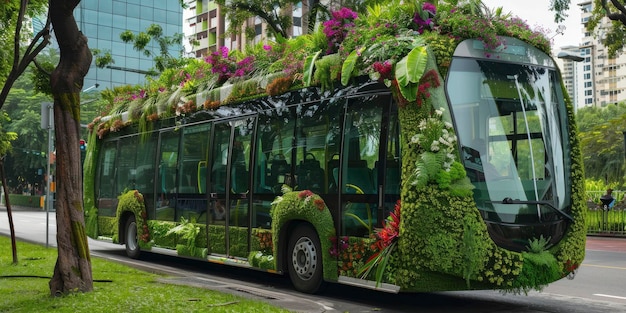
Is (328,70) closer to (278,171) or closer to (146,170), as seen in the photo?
(278,171)

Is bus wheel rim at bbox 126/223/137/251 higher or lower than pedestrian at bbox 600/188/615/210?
lower

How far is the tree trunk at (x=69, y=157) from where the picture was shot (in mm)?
8844

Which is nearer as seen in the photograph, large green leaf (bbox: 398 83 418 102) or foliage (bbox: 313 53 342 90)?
large green leaf (bbox: 398 83 418 102)

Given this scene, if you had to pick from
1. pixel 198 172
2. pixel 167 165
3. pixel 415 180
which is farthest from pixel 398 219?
pixel 167 165

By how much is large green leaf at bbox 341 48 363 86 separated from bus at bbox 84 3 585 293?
0.06 ft

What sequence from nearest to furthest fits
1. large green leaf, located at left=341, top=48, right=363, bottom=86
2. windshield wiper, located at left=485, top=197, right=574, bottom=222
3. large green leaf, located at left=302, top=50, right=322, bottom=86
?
windshield wiper, located at left=485, top=197, right=574, bottom=222
large green leaf, located at left=341, top=48, right=363, bottom=86
large green leaf, located at left=302, top=50, right=322, bottom=86

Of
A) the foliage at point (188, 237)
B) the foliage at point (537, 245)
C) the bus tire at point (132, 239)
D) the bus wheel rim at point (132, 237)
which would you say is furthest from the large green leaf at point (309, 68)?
the bus wheel rim at point (132, 237)

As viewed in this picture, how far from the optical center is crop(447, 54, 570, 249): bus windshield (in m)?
8.69

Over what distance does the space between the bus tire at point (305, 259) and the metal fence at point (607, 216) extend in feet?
59.5

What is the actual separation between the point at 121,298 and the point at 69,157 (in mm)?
1787

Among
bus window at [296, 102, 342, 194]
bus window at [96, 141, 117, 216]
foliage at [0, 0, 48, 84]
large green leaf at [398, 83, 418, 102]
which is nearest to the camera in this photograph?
large green leaf at [398, 83, 418, 102]

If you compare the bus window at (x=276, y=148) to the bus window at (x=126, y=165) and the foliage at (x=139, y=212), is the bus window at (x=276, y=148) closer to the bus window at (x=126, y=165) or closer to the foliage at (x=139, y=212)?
the foliage at (x=139, y=212)

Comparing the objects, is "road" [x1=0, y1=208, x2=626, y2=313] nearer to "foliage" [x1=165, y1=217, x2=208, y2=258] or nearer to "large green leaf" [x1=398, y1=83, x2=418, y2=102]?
"foliage" [x1=165, y1=217, x2=208, y2=258]

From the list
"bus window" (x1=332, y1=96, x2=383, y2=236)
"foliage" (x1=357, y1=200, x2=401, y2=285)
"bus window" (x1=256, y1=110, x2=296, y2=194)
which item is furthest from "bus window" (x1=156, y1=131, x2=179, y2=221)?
"foliage" (x1=357, y1=200, x2=401, y2=285)
